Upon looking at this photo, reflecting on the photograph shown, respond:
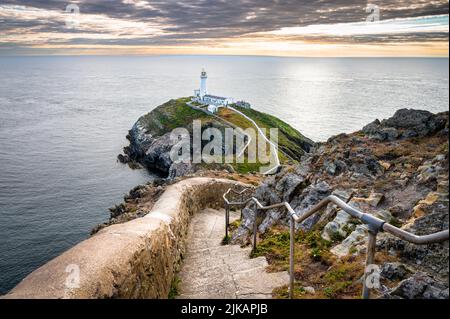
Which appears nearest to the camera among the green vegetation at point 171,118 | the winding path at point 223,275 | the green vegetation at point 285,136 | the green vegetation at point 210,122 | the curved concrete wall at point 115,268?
the curved concrete wall at point 115,268

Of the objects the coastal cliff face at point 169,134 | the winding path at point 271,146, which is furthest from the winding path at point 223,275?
the coastal cliff face at point 169,134

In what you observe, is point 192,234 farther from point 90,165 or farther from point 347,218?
point 90,165

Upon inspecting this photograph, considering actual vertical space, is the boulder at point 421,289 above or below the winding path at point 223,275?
above

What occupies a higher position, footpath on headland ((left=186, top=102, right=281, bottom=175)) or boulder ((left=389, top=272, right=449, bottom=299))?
boulder ((left=389, top=272, right=449, bottom=299))

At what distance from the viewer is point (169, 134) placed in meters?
87.7

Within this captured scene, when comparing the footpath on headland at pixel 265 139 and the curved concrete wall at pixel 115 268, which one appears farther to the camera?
the footpath on headland at pixel 265 139

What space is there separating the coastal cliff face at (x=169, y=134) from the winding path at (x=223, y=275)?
51.2m

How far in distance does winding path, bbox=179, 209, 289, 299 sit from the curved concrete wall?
0.65m

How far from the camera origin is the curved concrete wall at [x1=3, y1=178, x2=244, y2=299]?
237 inches

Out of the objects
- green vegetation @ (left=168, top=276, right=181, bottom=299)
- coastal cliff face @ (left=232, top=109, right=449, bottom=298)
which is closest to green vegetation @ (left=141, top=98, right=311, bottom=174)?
coastal cliff face @ (left=232, top=109, right=449, bottom=298)

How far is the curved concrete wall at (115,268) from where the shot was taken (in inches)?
237

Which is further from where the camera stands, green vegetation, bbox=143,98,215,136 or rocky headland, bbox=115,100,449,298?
green vegetation, bbox=143,98,215,136

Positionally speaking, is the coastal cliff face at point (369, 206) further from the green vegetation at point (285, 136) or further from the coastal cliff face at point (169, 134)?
the green vegetation at point (285, 136)

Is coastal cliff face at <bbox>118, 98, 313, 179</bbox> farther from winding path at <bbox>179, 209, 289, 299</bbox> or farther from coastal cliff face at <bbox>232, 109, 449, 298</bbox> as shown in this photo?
winding path at <bbox>179, 209, 289, 299</bbox>
